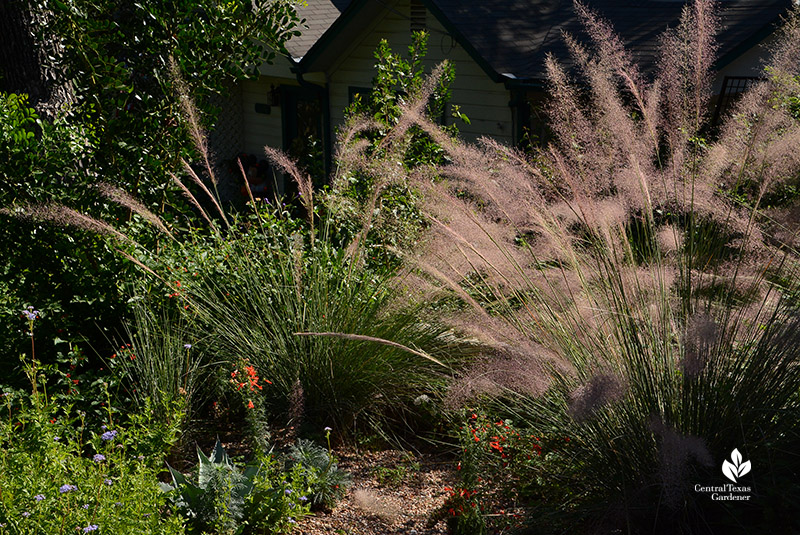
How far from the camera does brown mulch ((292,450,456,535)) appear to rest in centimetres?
352

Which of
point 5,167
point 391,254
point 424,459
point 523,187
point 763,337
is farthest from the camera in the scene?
point 391,254

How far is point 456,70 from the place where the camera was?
9.70 metres

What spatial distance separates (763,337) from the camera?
116 inches

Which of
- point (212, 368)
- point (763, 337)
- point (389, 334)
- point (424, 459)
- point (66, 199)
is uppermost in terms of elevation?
point (66, 199)

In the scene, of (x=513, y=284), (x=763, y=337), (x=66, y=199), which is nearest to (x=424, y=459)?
(x=513, y=284)

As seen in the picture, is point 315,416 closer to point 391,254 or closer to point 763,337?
point 391,254

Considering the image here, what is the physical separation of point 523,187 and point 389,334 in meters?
1.21

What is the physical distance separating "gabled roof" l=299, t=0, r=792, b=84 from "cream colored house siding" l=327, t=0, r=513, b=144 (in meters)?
0.20

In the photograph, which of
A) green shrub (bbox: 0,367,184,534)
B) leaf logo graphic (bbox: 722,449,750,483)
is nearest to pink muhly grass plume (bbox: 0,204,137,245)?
green shrub (bbox: 0,367,184,534)

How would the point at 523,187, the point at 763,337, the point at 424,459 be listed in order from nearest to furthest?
1. the point at 763,337
2. the point at 523,187
3. the point at 424,459

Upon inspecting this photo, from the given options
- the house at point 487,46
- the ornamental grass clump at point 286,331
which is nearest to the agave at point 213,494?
the ornamental grass clump at point 286,331

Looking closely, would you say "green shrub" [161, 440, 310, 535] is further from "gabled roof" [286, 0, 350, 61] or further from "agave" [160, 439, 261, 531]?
"gabled roof" [286, 0, 350, 61]

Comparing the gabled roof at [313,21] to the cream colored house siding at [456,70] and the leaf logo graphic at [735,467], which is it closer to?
the cream colored house siding at [456,70]

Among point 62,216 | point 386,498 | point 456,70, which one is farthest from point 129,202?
point 456,70
